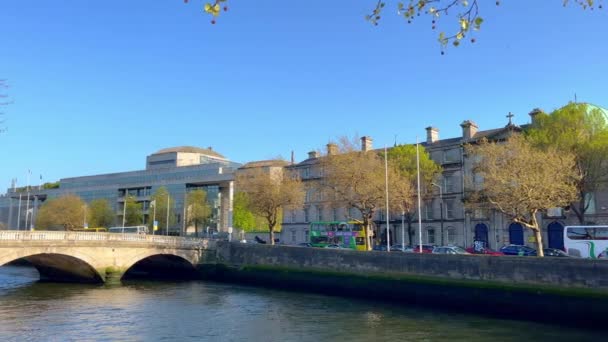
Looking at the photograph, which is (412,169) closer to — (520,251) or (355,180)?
(355,180)

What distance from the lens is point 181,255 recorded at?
53.5 meters

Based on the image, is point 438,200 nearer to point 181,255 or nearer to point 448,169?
point 448,169

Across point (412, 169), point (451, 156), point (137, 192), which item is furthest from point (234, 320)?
point (137, 192)

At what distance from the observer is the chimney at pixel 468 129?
6303 cm

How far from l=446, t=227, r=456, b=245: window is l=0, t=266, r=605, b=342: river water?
3066cm

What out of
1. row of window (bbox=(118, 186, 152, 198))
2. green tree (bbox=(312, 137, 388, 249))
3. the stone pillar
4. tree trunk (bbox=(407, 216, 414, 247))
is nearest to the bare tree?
green tree (bbox=(312, 137, 388, 249))

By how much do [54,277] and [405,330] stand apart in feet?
131

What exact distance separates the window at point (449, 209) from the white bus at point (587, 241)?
2480 cm

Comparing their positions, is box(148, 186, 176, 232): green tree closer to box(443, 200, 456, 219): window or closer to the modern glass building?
the modern glass building

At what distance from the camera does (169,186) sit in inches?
4264

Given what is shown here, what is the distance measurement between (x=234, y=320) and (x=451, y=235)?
4324cm

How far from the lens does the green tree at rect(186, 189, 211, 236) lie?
93.2 metres

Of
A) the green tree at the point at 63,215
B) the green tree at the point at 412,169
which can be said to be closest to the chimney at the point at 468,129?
the green tree at the point at 412,169

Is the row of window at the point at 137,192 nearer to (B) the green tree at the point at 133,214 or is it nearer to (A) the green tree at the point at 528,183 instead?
(B) the green tree at the point at 133,214
